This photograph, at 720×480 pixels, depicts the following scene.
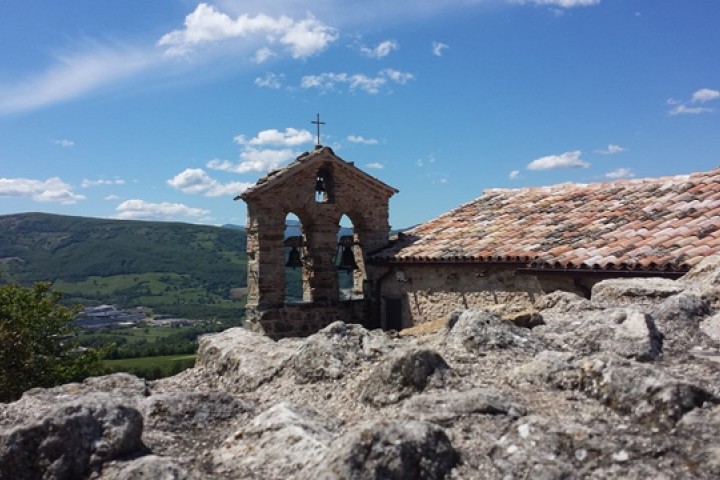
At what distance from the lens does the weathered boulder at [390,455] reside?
2.41 metres

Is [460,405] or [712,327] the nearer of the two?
[460,405]

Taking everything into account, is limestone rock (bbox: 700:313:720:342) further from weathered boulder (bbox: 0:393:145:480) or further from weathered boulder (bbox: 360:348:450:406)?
weathered boulder (bbox: 0:393:145:480)

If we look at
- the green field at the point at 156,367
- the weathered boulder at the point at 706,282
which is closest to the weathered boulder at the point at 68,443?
the weathered boulder at the point at 706,282

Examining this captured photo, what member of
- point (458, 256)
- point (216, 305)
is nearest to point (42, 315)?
point (458, 256)

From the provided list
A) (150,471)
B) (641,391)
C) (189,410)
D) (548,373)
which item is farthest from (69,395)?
(641,391)

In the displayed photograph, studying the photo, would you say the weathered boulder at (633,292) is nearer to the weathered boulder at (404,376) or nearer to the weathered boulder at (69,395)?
the weathered boulder at (404,376)

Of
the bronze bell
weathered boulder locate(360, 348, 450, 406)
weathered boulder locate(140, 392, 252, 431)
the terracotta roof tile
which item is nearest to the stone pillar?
the bronze bell

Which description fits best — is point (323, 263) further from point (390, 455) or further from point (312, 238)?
point (390, 455)

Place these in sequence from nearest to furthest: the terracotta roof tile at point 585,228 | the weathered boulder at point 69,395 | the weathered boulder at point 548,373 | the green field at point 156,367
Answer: the weathered boulder at point 548,373
the weathered boulder at point 69,395
the terracotta roof tile at point 585,228
the green field at point 156,367

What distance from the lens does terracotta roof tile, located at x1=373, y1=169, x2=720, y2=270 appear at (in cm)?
923

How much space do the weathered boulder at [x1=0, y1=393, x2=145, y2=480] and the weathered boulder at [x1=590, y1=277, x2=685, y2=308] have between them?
3575mm

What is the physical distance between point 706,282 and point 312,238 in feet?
30.7

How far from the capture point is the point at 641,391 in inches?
113

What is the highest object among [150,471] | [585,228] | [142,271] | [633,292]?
[142,271]
